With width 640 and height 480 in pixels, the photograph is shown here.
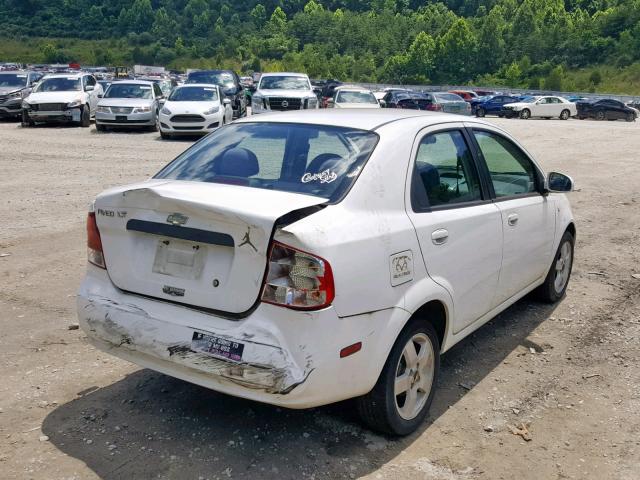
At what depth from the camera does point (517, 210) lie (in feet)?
15.6

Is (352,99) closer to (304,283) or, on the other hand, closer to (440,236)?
(440,236)

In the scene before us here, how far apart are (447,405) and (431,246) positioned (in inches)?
41.9

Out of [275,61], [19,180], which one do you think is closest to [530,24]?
[275,61]

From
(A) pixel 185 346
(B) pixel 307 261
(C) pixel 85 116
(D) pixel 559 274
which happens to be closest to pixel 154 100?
(C) pixel 85 116

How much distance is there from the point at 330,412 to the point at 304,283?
1.15 meters

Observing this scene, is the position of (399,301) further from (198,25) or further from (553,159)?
(198,25)

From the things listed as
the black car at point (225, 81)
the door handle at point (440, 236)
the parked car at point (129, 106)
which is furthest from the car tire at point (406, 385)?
the black car at point (225, 81)

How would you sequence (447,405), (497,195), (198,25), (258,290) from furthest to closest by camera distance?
(198,25), (497,195), (447,405), (258,290)

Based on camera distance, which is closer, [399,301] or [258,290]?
[258,290]

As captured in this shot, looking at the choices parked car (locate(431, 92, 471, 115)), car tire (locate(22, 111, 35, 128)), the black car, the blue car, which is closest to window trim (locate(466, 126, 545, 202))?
car tire (locate(22, 111, 35, 128))

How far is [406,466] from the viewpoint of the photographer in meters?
3.38

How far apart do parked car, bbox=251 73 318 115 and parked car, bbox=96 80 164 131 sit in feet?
11.3

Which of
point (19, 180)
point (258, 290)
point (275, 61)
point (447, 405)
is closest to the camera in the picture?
point (258, 290)

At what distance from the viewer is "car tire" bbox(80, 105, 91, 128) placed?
72.6ft
